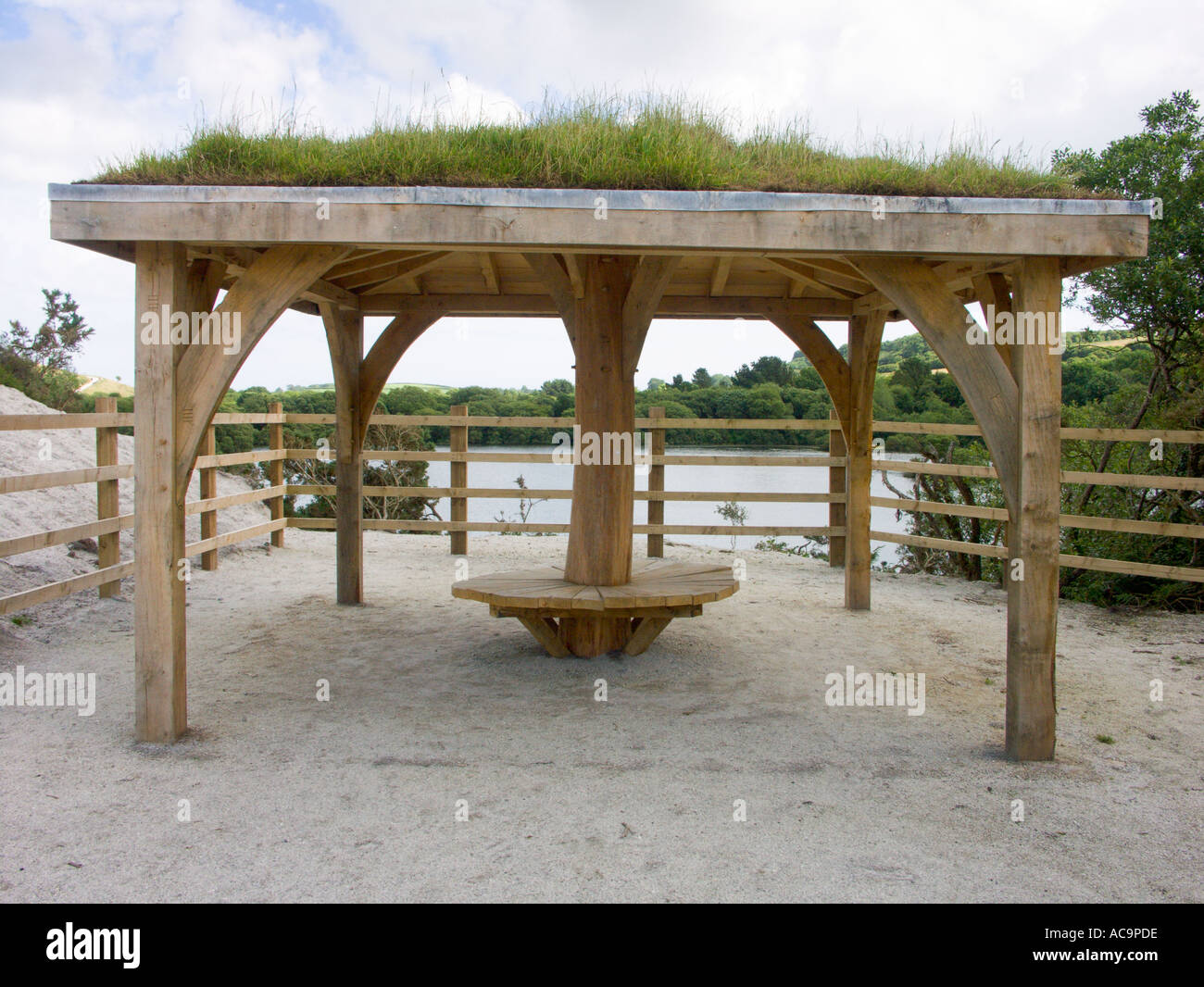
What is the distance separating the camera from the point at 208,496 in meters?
8.80

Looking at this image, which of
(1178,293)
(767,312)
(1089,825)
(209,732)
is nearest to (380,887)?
(209,732)

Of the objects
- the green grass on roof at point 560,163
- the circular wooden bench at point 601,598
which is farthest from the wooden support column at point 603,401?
the green grass on roof at point 560,163

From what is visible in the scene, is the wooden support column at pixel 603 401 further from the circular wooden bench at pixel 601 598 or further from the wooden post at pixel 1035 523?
the wooden post at pixel 1035 523

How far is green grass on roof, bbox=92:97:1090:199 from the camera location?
4.07m

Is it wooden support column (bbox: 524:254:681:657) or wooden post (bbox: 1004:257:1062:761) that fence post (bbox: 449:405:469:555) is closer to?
wooden support column (bbox: 524:254:681:657)

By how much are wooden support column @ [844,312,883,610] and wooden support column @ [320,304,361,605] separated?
13.9ft

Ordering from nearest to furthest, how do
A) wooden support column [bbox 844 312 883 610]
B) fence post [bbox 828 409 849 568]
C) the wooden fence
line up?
the wooden fence < wooden support column [bbox 844 312 883 610] < fence post [bbox 828 409 849 568]

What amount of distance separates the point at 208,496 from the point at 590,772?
20.6 feet

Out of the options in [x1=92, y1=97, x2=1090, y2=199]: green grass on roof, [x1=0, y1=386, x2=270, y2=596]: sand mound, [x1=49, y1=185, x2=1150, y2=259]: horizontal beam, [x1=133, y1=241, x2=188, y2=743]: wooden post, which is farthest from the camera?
[x1=0, y1=386, x2=270, y2=596]: sand mound

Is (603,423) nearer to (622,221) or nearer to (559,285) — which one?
(559,285)

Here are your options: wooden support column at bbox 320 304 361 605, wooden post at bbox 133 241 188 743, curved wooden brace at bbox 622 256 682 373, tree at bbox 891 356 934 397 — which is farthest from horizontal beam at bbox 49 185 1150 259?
tree at bbox 891 356 934 397

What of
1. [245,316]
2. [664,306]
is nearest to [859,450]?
[664,306]

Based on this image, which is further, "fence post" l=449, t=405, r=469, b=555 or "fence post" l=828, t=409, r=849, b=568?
"fence post" l=449, t=405, r=469, b=555
